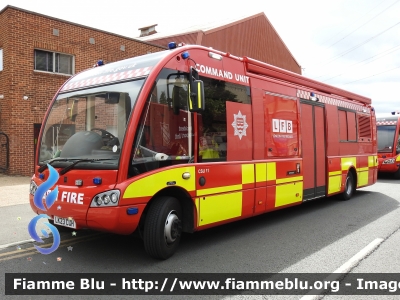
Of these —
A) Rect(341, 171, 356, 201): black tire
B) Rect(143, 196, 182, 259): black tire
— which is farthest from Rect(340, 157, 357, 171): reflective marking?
Rect(143, 196, 182, 259): black tire

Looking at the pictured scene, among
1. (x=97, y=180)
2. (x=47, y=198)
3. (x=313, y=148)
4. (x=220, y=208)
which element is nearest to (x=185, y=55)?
(x=97, y=180)

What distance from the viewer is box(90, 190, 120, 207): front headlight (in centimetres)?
440

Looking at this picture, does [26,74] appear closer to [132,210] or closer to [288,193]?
[288,193]

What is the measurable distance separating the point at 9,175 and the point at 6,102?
Answer: 2.65m

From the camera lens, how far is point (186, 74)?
5.26 metres

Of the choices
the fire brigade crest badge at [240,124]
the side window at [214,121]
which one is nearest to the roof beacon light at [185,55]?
the side window at [214,121]

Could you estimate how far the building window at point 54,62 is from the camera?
571 inches

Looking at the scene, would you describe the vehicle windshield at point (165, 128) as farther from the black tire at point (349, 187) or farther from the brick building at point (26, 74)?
the brick building at point (26, 74)

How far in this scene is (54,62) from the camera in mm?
14953

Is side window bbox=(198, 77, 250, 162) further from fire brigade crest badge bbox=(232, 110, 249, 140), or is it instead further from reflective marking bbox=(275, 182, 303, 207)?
reflective marking bbox=(275, 182, 303, 207)

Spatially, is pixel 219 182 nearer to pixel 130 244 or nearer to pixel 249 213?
pixel 249 213

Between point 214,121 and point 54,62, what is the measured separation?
11374mm

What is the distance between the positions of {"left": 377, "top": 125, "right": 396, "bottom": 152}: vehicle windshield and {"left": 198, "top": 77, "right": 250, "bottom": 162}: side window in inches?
496

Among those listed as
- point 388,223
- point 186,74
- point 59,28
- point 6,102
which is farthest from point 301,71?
point 186,74
